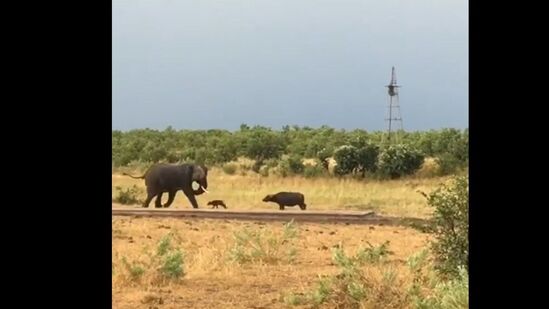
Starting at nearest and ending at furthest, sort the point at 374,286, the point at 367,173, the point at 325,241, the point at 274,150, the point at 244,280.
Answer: the point at 374,286, the point at 244,280, the point at 325,241, the point at 367,173, the point at 274,150

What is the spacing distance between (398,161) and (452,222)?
59.0ft

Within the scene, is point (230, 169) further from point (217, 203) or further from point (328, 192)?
point (217, 203)

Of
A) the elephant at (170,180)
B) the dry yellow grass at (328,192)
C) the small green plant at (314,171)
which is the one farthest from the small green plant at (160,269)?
the small green plant at (314,171)

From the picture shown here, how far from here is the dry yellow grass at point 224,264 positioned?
284 inches

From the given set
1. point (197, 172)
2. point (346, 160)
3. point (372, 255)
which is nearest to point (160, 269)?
point (372, 255)

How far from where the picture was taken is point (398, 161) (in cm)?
2544

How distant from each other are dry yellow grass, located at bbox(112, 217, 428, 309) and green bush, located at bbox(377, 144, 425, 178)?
12651mm

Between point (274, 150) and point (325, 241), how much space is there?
23.3 m

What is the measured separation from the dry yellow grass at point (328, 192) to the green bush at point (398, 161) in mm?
546

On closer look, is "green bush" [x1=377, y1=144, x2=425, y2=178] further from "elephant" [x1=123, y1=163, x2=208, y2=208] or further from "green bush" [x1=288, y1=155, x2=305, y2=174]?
"elephant" [x1=123, y1=163, x2=208, y2=208]
